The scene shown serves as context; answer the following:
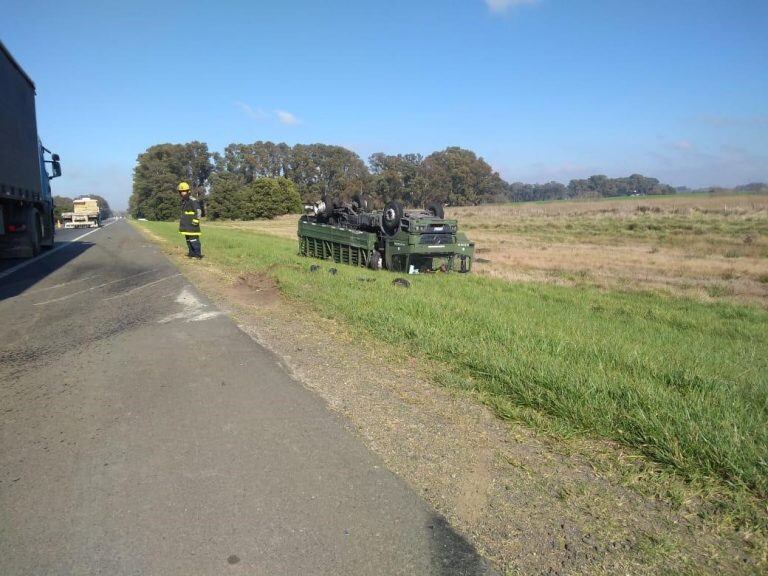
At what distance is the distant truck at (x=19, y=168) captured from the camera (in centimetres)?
1321

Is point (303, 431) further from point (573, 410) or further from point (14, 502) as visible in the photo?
point (573, 410)

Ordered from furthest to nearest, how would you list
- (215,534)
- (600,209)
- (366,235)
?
(600,209)
(366,235)
(215,534)

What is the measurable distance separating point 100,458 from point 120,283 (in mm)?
8676

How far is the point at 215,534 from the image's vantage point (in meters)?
2.78

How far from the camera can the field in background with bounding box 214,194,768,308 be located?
551 inches

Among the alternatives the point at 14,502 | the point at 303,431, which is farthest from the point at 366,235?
the point at 14,502

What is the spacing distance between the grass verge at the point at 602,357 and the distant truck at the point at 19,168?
8.23m

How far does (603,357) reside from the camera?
5.65m

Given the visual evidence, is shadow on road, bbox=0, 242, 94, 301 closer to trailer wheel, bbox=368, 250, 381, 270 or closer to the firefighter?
the firefighter

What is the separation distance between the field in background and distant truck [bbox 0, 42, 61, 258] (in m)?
12.6

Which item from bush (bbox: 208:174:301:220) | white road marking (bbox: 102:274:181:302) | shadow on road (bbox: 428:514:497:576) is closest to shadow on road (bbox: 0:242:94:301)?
white road marking (bbox: 102:274:181:302)

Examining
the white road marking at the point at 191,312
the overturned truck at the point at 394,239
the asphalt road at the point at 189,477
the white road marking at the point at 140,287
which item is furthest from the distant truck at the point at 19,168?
the asphalt road at the point at 189,477

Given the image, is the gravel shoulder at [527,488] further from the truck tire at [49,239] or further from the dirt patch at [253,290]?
the truck tire at [49,239]

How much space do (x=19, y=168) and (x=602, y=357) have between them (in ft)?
50.8
